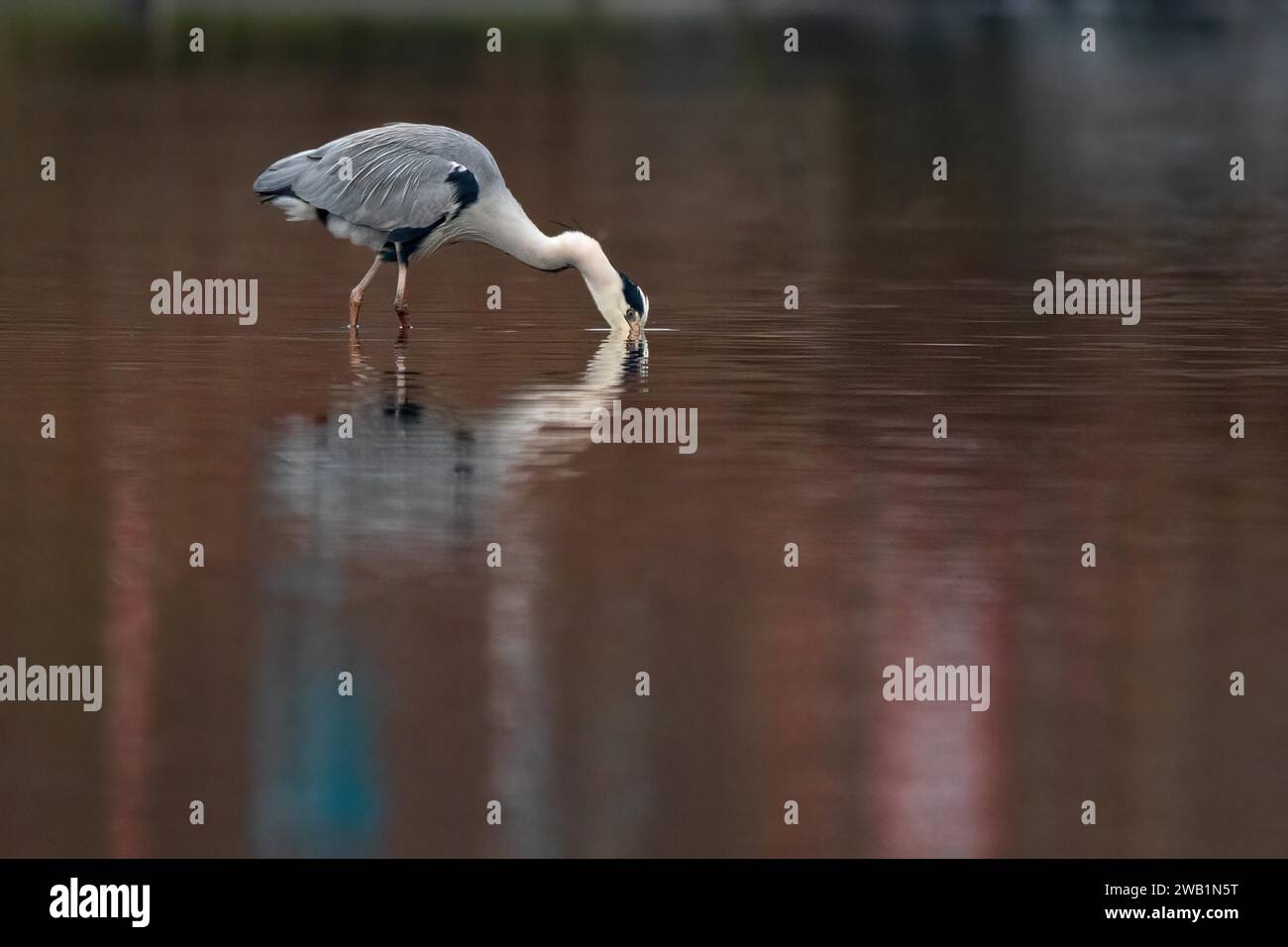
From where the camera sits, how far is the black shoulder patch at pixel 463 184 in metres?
20.7

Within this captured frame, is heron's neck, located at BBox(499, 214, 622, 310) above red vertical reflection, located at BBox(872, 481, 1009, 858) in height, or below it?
above

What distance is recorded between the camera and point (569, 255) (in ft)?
68.7

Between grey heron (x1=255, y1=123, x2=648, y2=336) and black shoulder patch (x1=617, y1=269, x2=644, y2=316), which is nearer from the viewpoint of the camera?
grey heron (x1=255, y1=123, x2=648, y2=336)

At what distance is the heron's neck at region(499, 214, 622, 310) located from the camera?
68.5 feet

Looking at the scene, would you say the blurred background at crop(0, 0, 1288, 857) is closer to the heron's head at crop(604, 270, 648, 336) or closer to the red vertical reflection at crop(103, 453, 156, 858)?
the red vertical reflection at crop(103, 453, 156, 858)

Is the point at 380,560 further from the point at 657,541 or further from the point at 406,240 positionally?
the point at 406,240

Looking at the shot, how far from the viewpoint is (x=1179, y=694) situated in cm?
1129

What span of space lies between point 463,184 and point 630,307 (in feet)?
5.12

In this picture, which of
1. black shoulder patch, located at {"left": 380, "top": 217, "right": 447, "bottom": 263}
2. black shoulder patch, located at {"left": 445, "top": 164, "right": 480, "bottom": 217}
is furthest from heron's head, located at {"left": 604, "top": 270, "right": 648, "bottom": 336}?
black shoulder patch, located at {"left": 380, "top": 217, "right": 447, "bottom": 263}

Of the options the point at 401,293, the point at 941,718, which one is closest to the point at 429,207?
the point at 401,293

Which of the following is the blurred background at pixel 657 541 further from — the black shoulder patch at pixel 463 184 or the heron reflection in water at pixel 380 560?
the black shoulder patch at pixel 463 184

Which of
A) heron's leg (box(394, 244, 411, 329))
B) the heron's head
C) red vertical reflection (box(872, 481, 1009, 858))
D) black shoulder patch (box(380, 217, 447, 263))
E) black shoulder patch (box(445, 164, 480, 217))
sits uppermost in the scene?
black shoulder patch (box(445, 164, 480, 217))

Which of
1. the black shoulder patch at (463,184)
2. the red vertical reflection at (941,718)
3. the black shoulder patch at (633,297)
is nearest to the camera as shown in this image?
the red vertical reflection at (941,718)

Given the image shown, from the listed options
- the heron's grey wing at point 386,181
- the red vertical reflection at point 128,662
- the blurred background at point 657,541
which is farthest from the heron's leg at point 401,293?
the red vertical reflection at point 128,662
